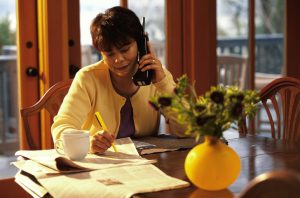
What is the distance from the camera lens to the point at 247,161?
1537 millimetres

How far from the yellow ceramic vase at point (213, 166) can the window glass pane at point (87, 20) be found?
1.85 m

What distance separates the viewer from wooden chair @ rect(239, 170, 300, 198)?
771mm

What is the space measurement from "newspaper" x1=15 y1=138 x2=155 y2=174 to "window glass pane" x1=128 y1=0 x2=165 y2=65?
1.58m

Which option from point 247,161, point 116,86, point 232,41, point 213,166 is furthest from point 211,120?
point 232,41

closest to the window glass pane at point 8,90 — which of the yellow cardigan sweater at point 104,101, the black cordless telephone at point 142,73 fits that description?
the yellow cardigan sweater at point 104,101

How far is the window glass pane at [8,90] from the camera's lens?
278cm

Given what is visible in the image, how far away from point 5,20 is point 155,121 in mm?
1165

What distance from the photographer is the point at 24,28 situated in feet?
9.09

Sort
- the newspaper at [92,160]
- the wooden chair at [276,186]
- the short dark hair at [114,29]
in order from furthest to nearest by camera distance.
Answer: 1. the short dark hair at [114,29]
2. the newspaper at [92,160]
3. the wooden chair at [276,186]

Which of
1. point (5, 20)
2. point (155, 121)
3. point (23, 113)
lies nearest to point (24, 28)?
point (5, 20)

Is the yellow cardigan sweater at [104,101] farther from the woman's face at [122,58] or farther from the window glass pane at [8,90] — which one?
the window glass pane at [8,90]

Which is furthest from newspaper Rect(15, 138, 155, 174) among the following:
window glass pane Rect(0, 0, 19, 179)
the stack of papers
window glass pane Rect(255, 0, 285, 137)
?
window glass pane Rect(255, 0, 285, 137)

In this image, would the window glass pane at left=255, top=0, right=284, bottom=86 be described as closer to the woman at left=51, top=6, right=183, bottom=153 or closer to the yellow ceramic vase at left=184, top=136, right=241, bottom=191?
the woman at left=51, top=6, right=183, bottom=153

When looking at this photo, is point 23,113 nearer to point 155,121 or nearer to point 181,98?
point 155,121
